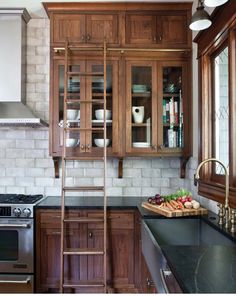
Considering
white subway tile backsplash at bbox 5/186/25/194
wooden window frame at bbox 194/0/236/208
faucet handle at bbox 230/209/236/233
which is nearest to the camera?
faucet handle at bbox 230/209/236/233

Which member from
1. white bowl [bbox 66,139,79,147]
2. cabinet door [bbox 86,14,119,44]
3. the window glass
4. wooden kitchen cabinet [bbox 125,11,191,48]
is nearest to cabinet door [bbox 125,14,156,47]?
wooden kitchen cabinet [bbox 125,11,191,48]

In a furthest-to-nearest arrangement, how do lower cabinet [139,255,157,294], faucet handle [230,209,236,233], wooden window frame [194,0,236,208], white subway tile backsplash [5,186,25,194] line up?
white subway tile backsplash [5,186,25,194] < lower cabinet [139,255,157,294] < wooden window frame [194,0,236,208] < faucet handle [230,209,236,233]

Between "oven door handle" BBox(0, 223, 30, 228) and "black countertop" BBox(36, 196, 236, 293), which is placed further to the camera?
"oven door handle" BBox(0, 223, 30, 228)

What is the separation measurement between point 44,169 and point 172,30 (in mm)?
2001

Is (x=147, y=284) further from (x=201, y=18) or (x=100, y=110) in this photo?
(x=201, y=18)

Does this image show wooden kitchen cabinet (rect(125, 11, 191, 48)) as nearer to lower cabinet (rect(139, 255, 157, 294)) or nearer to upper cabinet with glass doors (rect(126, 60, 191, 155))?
upper cabinet with glass doors (rect(126, 60, 191, 155))

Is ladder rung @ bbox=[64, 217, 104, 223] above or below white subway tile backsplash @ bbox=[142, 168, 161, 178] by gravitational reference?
below

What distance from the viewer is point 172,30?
9.52 feet

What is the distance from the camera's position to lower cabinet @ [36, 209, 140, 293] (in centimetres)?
259

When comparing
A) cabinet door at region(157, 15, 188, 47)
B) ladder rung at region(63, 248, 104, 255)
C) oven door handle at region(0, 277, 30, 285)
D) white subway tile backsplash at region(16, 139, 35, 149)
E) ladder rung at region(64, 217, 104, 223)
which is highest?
cabinet door at region(157, 15, 188, 47)

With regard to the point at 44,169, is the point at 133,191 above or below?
below

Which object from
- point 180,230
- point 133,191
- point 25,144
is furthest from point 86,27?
point 180,230

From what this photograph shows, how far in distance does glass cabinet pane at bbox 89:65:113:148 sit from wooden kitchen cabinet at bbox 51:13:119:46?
0.30m

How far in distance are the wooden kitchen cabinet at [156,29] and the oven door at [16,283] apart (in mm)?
2424
